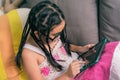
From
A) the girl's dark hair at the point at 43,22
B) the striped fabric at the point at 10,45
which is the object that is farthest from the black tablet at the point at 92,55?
the striped fabric at the point at 10,45

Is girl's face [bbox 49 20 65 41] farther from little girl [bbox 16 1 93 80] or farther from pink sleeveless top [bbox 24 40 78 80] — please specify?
pink sleeveless top [bbox 24 40 78 80]

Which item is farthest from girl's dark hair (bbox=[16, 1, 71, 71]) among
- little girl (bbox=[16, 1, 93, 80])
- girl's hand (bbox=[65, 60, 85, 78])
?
girl's hand (bbox=[65, 60, 85, 78])

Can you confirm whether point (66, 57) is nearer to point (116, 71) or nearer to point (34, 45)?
point (34, 45)

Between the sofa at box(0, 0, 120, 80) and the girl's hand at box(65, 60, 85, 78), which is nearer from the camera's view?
the girl's hand at box(65, 60, 85, 78)

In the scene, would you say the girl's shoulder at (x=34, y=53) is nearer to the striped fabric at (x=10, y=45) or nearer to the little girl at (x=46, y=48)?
the little girl at (x=46, y=48)

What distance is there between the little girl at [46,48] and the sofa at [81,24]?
0.09 meters

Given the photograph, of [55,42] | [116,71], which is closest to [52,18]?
[55,42]

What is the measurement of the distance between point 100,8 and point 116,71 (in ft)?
1.55

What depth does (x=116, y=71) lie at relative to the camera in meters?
1.19

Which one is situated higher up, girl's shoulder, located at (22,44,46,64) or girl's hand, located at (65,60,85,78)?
girl's shoulder, located at (22,44,46,64)

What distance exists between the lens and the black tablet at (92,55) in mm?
1253

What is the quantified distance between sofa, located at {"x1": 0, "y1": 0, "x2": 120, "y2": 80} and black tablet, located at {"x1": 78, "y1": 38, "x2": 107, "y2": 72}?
0.18 m

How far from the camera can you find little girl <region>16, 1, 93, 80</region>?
4.25 ft

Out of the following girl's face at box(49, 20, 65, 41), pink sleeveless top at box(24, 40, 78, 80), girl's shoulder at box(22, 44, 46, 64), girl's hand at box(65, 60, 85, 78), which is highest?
girl's face at box(49, 20, 65, 41)
